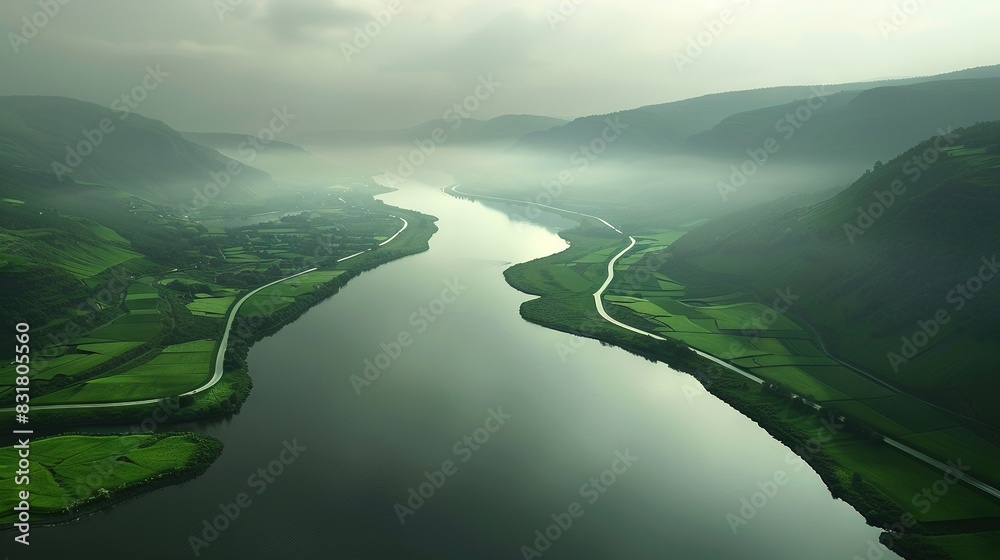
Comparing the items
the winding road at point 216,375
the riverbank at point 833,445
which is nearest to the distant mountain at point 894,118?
the riverbank at point 833,445

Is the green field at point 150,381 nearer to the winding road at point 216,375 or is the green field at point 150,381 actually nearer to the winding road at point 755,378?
the winding road at point 216,375

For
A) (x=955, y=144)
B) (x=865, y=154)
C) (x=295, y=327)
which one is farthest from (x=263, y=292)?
(x=865, y=154)

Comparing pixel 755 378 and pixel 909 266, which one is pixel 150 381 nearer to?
pixel 755 378

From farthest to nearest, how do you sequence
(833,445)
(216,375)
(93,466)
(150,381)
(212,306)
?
(212,306) < (216,375) < (150,381) < (833,445) < (93,466)

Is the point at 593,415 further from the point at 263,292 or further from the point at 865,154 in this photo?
the point at 865,154

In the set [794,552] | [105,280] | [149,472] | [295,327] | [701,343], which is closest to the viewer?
[794,552]

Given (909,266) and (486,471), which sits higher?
(909,266)

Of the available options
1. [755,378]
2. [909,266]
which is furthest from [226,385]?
[909,266]
